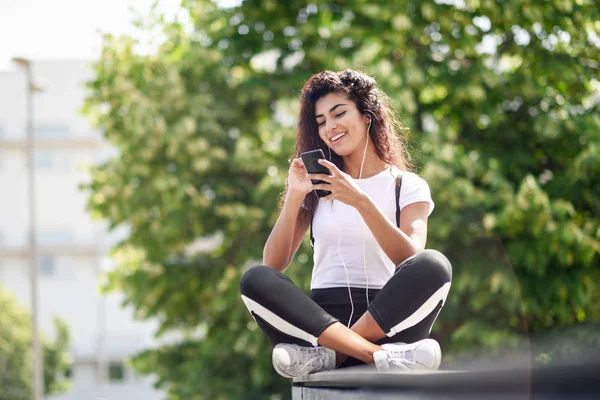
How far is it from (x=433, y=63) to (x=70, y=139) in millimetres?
38402

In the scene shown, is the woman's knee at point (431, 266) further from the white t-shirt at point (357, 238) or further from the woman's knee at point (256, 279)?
the woman's knee at point (256, 279)

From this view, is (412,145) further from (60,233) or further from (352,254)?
(60,233)

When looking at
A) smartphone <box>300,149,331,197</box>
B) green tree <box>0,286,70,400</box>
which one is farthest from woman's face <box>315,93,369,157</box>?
green tree <box>0,286,70,400</box>

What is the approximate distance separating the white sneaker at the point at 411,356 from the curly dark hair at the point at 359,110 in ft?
2.77

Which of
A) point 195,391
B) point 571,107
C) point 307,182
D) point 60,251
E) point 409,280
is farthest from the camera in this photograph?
point 60,251

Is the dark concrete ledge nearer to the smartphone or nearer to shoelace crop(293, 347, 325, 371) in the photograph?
shoelace crop(293, 347, 325, 371)

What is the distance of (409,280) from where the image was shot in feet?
9.27

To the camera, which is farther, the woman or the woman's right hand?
the woman's right hand

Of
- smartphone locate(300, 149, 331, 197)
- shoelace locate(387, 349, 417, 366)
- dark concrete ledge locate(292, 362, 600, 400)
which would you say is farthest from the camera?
smartphone locate(300, 149, 331, 197)

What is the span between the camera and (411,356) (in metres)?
2.69

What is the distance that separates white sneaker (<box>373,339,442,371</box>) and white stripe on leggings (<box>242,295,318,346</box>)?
294mm

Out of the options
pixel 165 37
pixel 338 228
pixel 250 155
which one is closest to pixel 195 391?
pixel 250 155

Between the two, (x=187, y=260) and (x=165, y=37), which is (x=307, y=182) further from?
(x=165, y=37)

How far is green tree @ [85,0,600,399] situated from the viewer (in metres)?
9.52
